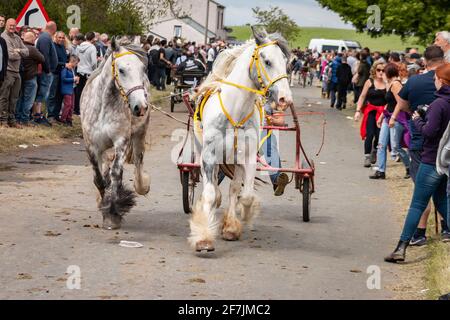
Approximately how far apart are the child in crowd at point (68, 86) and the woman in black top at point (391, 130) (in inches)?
293

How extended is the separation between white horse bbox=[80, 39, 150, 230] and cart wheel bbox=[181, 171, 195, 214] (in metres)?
0.74

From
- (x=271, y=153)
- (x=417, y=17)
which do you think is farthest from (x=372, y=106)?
(x=417, y=17)

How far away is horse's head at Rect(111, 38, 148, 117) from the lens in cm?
1131

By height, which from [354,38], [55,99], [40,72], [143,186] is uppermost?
[40,72]

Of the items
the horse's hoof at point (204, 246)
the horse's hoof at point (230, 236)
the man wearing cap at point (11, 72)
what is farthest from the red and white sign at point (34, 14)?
the horse's hoof at point (204, 246)

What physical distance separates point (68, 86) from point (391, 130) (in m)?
7.88

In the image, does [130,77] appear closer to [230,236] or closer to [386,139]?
[230,236]

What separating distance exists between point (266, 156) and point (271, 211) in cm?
84

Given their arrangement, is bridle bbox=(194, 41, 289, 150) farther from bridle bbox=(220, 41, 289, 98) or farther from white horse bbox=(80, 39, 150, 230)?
white horse bbox=(80, 39, 150, 230)

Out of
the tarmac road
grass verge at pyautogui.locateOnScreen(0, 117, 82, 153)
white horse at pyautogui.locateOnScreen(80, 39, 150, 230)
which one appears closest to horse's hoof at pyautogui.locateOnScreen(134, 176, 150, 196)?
the tarmac road

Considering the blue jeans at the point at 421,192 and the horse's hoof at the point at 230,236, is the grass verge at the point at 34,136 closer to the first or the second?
the horse's hoof at the point at 230,236

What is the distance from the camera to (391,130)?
18109mm
